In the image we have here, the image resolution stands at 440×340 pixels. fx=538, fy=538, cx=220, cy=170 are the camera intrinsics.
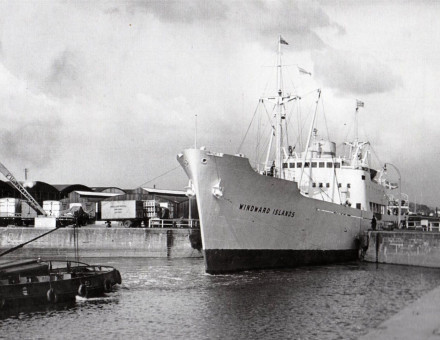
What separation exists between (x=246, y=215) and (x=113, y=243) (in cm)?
1740

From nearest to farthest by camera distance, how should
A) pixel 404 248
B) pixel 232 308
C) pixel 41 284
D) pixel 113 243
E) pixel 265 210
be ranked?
pixel 232 308 < pixel 41 284 < pixel 265 210 < pixel 404 248 < pixel 113 243

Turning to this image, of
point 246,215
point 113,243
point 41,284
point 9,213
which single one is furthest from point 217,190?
point 9,213

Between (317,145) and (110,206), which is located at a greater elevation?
(317,145)

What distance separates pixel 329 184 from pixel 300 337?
88.8 ft

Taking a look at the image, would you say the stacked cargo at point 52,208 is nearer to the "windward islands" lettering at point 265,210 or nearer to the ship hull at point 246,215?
the ship hull at point 246,215

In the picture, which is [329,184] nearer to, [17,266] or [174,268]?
[174,268]

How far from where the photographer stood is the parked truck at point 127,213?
5300 centimetres

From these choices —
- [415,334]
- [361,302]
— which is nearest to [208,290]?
[361,302]

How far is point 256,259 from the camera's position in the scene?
108ft

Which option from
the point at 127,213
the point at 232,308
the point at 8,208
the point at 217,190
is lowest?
the point at 232,308

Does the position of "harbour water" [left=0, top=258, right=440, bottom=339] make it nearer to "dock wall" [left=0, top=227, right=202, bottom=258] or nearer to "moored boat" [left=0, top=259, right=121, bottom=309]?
"moored boat" [left=0, top=259, right=121, bottom=309]

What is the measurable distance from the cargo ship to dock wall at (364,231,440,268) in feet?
5.72

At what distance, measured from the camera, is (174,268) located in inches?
1425

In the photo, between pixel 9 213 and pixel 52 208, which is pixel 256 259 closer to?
pixel 9 213
